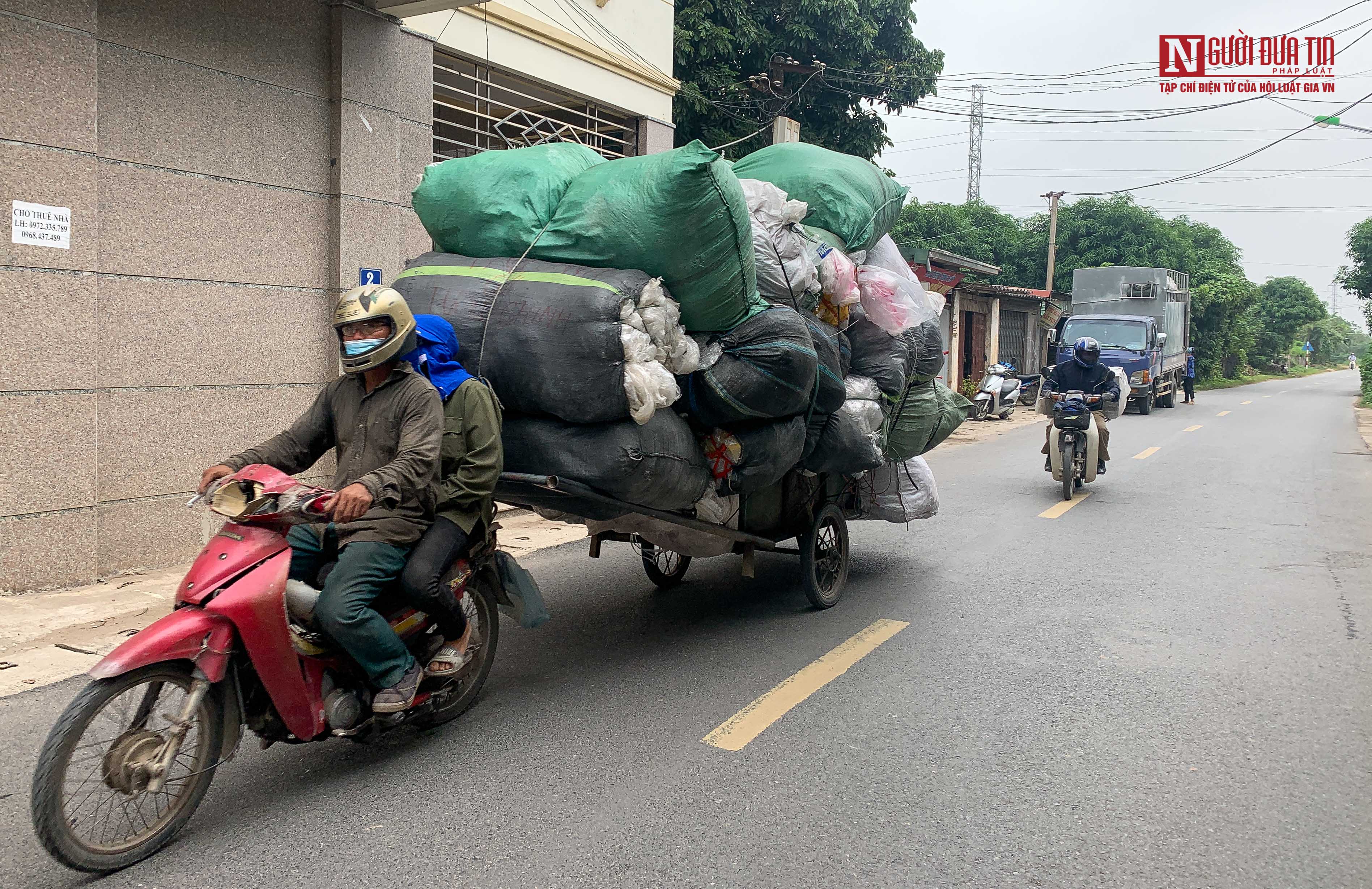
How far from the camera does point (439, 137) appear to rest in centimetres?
898

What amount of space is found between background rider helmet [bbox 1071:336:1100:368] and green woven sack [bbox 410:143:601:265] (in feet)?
26.1

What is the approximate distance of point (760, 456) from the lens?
14.9ft

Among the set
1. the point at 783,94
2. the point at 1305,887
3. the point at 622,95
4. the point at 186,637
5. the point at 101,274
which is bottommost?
the point at 1305,887

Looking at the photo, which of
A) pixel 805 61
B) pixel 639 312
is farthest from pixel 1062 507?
pixel 805 61

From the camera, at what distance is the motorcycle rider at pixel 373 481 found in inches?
125

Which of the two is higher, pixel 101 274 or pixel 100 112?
pixel 100 112

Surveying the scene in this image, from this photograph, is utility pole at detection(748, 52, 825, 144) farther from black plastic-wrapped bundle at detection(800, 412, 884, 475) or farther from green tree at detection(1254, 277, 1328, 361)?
green tree at detection(1254, 277, 1328, 361)

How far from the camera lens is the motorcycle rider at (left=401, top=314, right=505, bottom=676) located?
3.50 meters

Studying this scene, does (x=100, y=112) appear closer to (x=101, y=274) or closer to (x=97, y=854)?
(x=101, y=274)

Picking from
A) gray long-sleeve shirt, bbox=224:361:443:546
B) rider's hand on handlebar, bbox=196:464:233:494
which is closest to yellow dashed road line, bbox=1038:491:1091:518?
gray long-sleeve shirt, bbox=224:361:443:546

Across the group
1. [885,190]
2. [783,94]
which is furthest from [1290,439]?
[885,190]

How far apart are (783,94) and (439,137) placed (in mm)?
9512

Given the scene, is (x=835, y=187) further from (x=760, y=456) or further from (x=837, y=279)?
(x=760, y=456)

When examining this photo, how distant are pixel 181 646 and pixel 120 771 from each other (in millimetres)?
371
